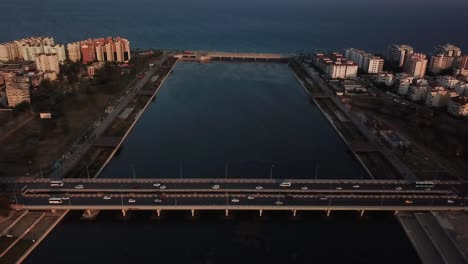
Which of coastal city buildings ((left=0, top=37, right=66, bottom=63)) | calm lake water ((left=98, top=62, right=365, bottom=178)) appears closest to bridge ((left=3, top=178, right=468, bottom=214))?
calm lake water ((left=98, top=62, right=365, bottom=178))

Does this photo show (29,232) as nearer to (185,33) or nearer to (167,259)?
(167,259)

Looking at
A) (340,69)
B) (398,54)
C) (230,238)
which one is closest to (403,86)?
(340,69)

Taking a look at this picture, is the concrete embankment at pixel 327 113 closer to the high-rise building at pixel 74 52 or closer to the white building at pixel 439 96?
the white building at pixel 439 96

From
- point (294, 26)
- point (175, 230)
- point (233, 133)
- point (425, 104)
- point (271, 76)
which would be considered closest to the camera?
point (175, 230)

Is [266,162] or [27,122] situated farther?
[27,122]

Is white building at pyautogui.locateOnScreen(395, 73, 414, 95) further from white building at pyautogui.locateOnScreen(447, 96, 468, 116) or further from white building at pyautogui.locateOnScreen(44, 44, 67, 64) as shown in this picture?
white building at pyautogui.locateOnScreen(44, 44, 67, 64)

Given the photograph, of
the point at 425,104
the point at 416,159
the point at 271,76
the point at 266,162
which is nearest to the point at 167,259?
the point at 266,162

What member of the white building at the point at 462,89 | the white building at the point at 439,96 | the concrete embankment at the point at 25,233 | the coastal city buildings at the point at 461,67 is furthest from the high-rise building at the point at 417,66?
the concrete embankment at the point at 25,233
